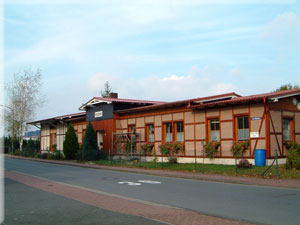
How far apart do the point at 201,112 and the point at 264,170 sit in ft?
22.9

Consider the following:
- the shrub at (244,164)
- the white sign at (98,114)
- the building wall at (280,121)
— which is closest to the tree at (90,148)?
the white sign at (98,114)

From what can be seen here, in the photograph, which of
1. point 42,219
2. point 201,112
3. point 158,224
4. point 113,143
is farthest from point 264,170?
point 113,143

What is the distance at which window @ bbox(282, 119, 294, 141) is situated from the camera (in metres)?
21.4

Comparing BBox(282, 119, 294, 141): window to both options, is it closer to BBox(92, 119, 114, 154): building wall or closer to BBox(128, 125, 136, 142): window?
BBox(128, 125, 136, 142): window

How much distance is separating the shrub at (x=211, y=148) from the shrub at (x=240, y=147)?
1462 mm

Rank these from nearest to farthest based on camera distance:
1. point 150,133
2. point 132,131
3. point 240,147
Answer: point 240,147 < point 150,133 < point 132,131

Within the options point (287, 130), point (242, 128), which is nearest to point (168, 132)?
point (242, 128)

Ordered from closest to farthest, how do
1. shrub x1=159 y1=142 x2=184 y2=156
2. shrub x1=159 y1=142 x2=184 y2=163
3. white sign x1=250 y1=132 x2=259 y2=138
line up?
white sign x1=250 y1=132 x2=259 y2=138
shrub x1=159 y1=142 x2=184 y2=163
shrub x1=159 y1=142 x2=184 y2=156

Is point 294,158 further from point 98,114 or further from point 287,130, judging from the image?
point 98,114

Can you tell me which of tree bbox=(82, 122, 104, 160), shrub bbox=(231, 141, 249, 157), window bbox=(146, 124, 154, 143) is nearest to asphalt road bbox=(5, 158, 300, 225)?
shrub bbox=(231, 141, 249, 157)

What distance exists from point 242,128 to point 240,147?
4.03ft

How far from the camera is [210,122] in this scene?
76.4 ft

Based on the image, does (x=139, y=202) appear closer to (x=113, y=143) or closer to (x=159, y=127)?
(x=159, y=127)

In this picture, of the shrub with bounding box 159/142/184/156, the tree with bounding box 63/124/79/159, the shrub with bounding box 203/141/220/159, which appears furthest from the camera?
the tree with bounding box 63/124/79/159
